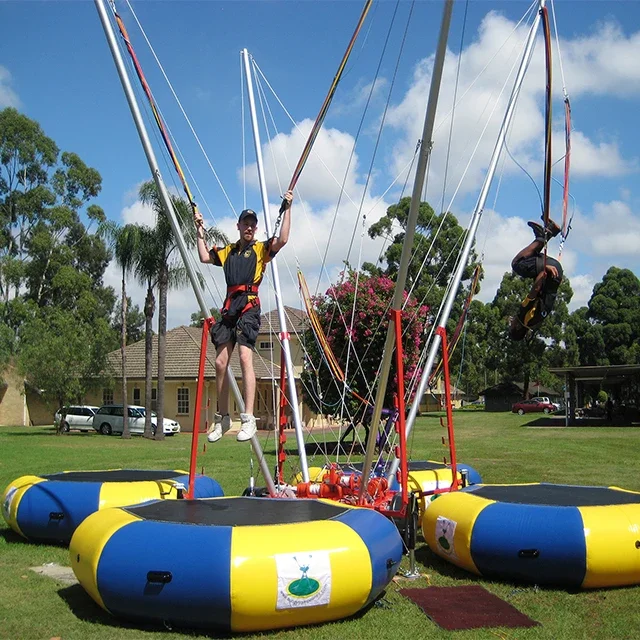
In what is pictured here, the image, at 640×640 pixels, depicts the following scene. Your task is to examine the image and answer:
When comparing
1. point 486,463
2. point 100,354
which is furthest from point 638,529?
point 100,354

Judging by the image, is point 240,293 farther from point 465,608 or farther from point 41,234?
point 41,234

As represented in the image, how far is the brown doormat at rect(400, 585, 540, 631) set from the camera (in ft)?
16.7

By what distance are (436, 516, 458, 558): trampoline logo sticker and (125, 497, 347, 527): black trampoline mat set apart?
1.15 metres

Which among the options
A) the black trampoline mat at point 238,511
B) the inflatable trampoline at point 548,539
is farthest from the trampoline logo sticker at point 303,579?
the inflatable trampoline at point 548,539

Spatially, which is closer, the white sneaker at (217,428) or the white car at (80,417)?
the white sneaker at (217,428)

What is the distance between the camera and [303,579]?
4.85 metres

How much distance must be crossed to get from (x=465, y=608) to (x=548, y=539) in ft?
3.08

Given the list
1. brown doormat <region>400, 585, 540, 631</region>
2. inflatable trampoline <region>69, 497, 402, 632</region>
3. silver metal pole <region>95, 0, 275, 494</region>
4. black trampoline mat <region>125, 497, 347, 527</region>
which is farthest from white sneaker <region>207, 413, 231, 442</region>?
brown doormat <region>400, 585, 540, 631</region>

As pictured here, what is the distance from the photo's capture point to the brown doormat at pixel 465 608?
5.10m

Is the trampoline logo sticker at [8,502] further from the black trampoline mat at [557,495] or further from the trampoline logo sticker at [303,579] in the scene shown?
the black trampoline mat at [557,495]

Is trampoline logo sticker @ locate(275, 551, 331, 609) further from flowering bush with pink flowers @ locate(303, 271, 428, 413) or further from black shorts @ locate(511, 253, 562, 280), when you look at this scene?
flowering bush with pink flowers @ locate(303, 271, 428, 413)

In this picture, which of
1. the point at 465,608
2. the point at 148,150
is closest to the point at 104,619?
the point at 465,608

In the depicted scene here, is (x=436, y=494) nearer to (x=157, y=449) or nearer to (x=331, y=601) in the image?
(x=331, y=601)

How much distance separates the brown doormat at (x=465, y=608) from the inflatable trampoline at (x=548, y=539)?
341mm
